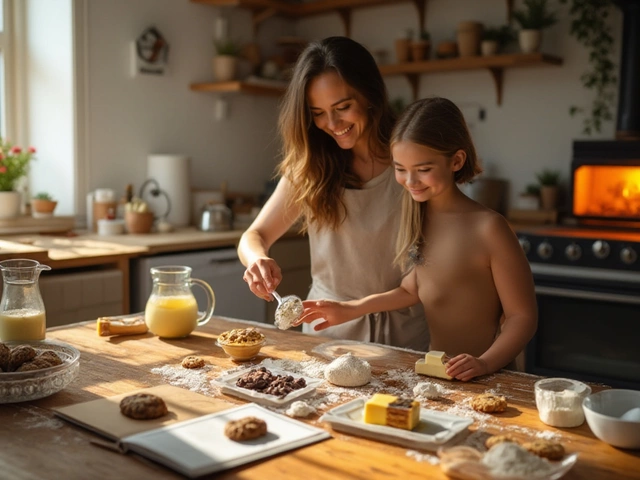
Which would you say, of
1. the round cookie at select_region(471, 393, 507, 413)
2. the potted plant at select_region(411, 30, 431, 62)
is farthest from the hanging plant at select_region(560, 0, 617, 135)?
the round cookie at select_region(471, 393, 507, 413)

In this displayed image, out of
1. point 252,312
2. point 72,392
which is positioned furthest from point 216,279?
point 72,392

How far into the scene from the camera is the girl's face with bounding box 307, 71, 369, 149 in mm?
1965

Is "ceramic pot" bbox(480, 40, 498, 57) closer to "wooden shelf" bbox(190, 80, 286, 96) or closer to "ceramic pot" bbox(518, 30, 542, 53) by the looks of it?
"ceramic pot" bbox(518, 30, 542, 53)

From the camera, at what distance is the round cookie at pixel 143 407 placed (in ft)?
3.98

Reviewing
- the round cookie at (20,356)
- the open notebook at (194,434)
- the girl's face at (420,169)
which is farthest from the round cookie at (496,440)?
the round cookie at (20,356)

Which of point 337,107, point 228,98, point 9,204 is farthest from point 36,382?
point 228,98

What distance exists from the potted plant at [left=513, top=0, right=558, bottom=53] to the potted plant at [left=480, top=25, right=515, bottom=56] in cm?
13

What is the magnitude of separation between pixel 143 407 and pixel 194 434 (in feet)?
0.40

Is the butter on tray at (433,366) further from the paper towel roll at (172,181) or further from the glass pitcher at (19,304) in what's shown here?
the paper towel roll at (172,181)

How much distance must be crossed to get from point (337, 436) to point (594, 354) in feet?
8.12

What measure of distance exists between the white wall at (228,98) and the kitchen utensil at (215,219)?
0.53 meters

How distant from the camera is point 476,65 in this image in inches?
158

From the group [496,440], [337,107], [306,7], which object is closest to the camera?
[496,440]

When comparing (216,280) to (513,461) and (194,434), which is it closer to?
(194,434)
